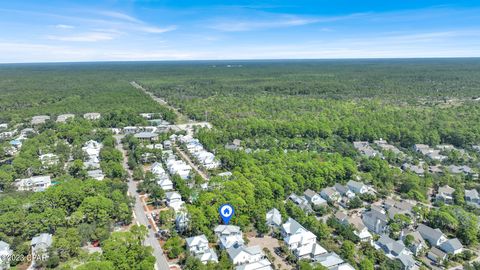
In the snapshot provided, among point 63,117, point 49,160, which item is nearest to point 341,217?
point 49,160

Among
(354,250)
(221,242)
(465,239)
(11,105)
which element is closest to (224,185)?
(221,242)

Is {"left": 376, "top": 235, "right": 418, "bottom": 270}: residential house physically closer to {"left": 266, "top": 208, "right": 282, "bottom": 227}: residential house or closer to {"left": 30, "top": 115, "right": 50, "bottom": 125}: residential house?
{"left": 266, "top": 208, "right": 282, "bottom": 227}: residential house

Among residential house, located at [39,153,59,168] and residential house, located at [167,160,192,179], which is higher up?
residential house, located at [39,153,59,168]

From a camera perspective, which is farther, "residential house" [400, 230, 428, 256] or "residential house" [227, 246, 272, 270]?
"residential house" [400, 230, 428, 256]

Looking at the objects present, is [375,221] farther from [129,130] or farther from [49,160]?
[129,130]

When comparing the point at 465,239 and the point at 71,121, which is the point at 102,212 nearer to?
the point at 465,239

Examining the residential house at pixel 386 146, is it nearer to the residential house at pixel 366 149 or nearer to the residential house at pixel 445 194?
the residential house at pixel 366 149

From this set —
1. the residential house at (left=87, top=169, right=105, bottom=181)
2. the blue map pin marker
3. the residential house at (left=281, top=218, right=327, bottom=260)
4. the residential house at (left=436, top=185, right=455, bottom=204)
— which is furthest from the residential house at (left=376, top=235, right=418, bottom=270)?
the residential house at (left=87, top=169, right=105, bottom=181)

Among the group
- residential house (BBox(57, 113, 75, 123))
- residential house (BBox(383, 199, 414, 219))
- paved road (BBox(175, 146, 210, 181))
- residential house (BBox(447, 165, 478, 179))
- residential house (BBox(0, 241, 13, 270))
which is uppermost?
residential house (BBox(57, 113, 75, 123))
